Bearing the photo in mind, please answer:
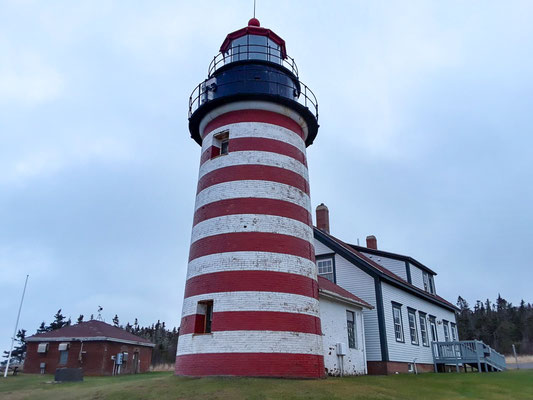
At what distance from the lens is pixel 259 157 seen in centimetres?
1444

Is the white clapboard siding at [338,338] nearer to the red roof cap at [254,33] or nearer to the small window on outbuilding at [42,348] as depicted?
the red roof cap at [254,33]

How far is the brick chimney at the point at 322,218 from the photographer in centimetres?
2586

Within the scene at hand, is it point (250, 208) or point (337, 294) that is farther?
point (337, 294)

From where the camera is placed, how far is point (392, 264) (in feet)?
87.2

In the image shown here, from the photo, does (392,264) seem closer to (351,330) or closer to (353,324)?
(353,324)

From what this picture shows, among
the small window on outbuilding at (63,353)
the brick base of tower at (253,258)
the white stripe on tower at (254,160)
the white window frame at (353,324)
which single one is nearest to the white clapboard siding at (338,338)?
the white window frame at (353,324)

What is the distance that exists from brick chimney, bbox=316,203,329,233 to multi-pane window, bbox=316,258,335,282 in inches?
142

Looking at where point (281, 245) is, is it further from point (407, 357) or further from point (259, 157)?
point (407, 357)

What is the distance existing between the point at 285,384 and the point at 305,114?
945cm

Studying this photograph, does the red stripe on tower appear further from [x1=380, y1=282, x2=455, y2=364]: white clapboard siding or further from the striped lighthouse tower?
[x1=380, y1=282, x2=455, y2=364]: white clapboard siding

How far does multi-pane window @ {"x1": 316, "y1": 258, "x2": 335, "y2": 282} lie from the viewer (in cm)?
2189

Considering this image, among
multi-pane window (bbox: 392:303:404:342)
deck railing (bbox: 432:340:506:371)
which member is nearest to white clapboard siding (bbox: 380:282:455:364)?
multi-pane window (bbox: 392:303:404:342)

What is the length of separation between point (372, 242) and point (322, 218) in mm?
6161

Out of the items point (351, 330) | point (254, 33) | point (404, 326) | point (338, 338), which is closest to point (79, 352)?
point (351, 330)
